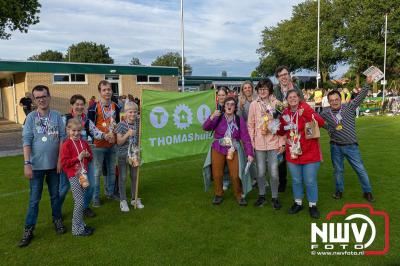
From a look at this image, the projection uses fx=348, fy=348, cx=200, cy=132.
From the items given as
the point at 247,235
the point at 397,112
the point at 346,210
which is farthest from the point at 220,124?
A: the point at 397,112

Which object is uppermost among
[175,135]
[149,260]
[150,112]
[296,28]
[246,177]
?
[296,28]

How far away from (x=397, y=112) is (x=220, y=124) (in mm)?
24489

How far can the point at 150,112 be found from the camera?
5965 mm

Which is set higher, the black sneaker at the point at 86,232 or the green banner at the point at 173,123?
the green banner at the point at 173,123

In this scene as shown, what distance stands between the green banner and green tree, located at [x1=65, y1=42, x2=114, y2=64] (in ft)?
221

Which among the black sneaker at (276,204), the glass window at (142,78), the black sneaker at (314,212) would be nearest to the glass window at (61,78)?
the glass window at (142,78)

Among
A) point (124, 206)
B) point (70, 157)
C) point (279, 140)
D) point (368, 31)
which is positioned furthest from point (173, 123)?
point (368, 31)

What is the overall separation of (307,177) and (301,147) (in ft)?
1.48

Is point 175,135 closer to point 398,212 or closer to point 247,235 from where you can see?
point 247,235

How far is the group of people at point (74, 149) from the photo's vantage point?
4434 millimetres

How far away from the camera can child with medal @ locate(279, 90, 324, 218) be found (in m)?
5.07

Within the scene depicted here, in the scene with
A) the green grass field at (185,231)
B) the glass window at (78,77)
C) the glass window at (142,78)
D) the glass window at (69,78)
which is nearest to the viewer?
the green grass field at (185,231)

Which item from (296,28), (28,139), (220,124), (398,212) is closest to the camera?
(28,139)

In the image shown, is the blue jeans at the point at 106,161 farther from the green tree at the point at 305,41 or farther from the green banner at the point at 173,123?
the green tree at the point at 305,41
